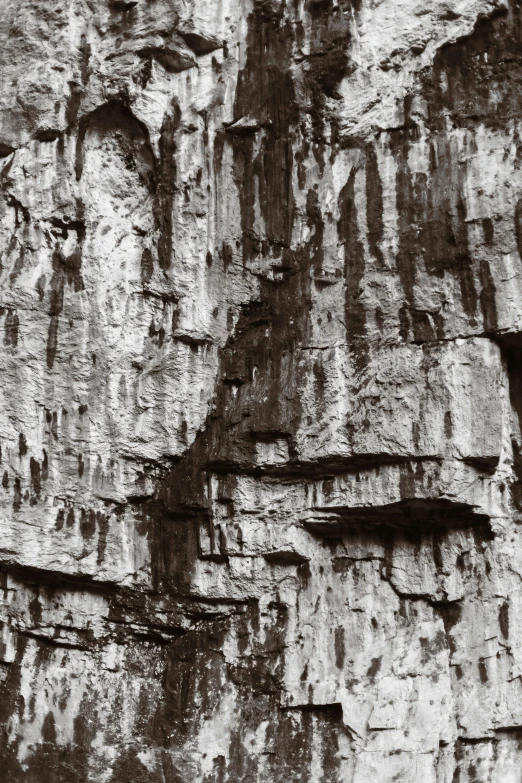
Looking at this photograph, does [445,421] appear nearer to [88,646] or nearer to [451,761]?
[451,761]

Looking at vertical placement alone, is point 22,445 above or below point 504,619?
above

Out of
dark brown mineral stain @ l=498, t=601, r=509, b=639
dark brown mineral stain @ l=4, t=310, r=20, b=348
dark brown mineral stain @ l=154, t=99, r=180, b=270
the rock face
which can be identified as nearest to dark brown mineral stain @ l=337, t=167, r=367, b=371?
the rock face

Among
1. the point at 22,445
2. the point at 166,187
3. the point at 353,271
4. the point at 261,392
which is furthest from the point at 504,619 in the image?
the point at 166,187

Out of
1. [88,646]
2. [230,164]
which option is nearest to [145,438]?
[88,646]

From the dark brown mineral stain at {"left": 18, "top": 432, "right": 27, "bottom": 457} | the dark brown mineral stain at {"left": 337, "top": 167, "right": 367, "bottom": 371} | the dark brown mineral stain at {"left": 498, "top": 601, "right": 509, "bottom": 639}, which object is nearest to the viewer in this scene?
the dark brown mineral stain at {"left": 498, "top": 601, "right": 509, "bottom": 639}

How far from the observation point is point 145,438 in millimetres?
4191

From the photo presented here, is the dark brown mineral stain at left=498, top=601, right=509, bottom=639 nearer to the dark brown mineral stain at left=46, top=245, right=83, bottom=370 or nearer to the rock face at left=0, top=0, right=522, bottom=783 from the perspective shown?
the rock face at left=0, top=0, right=522, bottom=783

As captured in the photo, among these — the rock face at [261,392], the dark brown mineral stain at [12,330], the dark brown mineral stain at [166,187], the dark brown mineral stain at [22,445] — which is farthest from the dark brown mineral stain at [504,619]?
the dark brown mineral stain at [12,330]

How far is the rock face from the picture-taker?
3.89 metres

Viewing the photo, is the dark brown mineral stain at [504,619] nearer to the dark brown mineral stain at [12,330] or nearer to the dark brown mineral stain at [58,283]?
the dark brown mineral stain at [58,283]

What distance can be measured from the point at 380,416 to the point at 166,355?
3.77ft

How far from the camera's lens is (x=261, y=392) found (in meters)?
4.11

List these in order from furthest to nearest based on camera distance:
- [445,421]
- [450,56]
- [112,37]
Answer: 1. [112,37]
2. [450,56]
3. [445,421]

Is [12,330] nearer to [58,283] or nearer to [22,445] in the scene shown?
[58,283]
